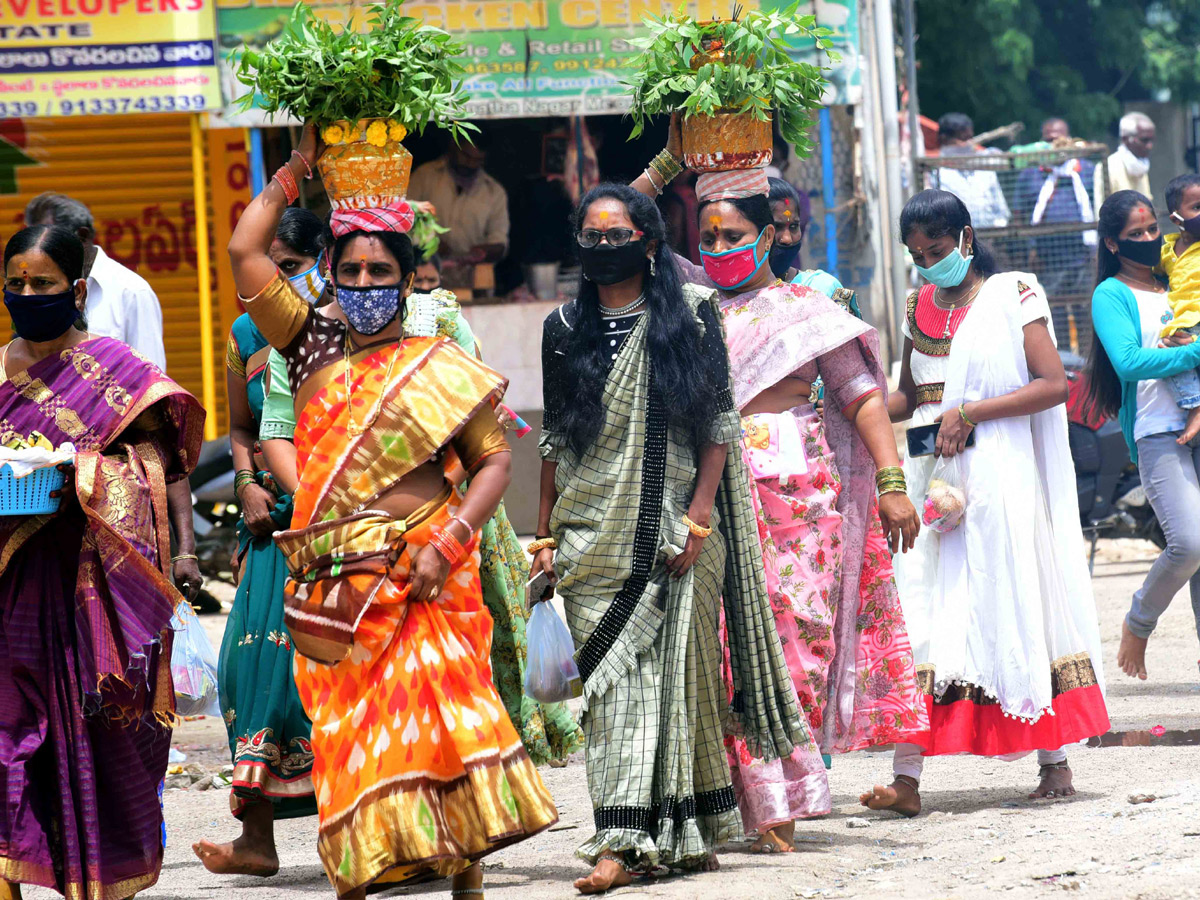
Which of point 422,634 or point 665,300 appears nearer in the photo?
point 422,634

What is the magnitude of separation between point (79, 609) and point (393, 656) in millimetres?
1067

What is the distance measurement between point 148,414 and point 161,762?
1050 mm

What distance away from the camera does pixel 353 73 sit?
4.96 m

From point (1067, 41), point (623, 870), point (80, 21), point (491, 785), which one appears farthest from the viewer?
point (1067, 41)

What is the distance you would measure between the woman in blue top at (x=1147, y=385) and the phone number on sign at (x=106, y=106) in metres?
7.37

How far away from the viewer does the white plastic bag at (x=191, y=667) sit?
5391 millimetres

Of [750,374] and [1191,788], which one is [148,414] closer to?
[750,374]

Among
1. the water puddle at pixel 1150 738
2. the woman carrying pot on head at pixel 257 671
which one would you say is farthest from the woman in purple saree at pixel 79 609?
the water puddle at pixel 1150 738

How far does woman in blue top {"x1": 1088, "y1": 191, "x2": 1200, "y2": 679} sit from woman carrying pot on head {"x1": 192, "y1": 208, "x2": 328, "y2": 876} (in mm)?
3784

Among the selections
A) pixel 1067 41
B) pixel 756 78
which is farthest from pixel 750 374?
pixel 1067 41

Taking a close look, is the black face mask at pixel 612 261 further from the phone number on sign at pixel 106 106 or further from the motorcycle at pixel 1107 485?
the phone number on sign at pixel 106 106

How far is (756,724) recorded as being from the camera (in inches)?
216

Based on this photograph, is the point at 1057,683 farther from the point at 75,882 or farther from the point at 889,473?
the point at 75,882

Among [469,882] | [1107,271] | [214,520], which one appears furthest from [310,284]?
[214,520]
